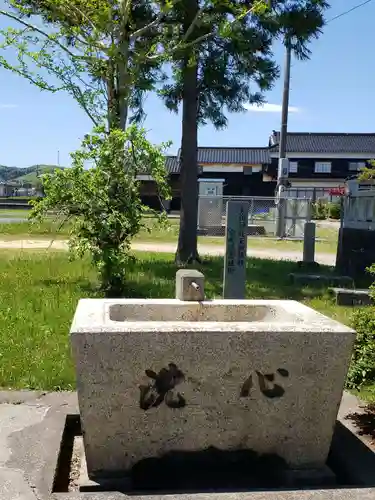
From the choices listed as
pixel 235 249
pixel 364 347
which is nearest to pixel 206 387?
pixel 364 347

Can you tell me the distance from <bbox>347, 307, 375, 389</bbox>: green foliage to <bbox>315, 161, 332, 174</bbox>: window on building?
3568 centimetres

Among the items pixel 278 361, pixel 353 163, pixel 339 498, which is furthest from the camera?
pixel 353 163

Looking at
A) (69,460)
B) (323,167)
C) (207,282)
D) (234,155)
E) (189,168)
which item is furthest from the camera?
(323,167)

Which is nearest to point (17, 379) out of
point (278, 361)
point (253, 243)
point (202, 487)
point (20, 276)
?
point (202, 487)

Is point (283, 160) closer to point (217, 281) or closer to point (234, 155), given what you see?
point (217, 281)

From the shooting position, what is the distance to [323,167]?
38.7 meters

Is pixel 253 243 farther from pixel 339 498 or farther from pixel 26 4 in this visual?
→ pixel 339 498

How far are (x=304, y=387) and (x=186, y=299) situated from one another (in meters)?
0.98

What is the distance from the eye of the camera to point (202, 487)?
3.07m

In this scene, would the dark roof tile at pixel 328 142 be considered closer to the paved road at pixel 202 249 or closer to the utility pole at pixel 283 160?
the utility pole at pixel 283 160

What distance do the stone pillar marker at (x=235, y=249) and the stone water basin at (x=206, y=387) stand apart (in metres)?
2.92

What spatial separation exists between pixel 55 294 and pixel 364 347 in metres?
4.96

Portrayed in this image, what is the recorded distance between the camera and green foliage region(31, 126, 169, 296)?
7.66 metres

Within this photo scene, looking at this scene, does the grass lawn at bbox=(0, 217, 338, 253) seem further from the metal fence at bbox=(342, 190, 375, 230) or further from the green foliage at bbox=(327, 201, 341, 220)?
the green foliage at bbox=(327, 201, 341, 220)
